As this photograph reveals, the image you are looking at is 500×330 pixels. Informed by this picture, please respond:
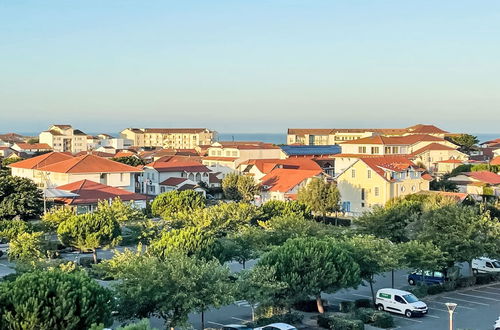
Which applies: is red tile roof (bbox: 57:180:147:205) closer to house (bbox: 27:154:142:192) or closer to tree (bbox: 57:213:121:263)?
house (bbox: 27:154:142:192)

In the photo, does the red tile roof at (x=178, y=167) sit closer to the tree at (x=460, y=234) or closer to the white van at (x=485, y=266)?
the white van at (x=485, y=266)

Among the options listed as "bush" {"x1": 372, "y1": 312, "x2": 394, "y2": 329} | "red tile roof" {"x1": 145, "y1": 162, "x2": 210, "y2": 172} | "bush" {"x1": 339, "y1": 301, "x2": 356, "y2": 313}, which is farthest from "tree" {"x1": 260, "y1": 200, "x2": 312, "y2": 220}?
"red tile roof" {"x1": 145, "y1": 162, "x2": 210, "y2": 172}

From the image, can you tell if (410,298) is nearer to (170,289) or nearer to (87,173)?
(170,289)

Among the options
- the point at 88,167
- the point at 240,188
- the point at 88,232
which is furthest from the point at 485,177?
the point at 88,232

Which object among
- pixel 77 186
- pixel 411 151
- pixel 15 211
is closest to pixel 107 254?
pixel 15 211

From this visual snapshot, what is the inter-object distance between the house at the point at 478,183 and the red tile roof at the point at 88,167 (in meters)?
36.9

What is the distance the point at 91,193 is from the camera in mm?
59312

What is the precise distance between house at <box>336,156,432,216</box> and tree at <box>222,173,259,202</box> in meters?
9.61

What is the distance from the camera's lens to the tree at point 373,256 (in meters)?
29.3

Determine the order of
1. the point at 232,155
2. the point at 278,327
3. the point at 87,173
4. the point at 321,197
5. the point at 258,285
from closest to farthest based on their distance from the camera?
the point at 278,327 → the point at 258,285 → the point at 321,197 → the point at 87,173 → the point at 232,155

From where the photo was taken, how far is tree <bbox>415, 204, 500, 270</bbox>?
33.7 m

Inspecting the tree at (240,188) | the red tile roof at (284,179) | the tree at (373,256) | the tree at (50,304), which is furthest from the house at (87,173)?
the tree at (50,304)

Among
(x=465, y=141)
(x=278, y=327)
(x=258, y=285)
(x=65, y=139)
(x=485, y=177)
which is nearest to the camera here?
(x=278, y=327)

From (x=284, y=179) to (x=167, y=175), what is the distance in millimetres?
16735
